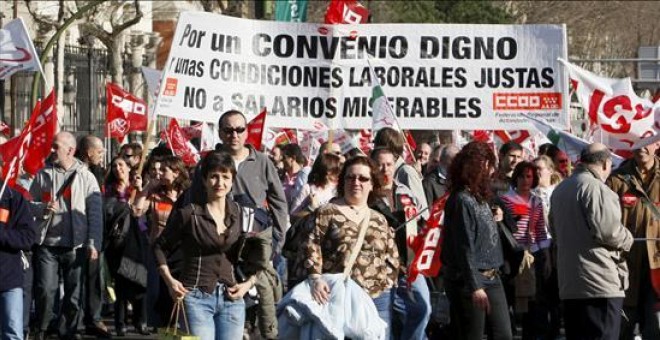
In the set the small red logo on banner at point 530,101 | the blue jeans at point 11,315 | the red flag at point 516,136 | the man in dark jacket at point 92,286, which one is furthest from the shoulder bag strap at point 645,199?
the red flag at point 516,136

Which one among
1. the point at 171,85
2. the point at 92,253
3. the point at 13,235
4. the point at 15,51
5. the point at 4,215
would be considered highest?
the point at 15,51

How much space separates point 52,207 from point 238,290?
206 inches

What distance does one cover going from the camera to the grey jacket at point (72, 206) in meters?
15.0

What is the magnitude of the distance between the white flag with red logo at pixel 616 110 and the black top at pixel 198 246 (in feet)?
15.2

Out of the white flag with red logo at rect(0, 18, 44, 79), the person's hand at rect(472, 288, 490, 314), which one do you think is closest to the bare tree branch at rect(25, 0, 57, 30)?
the white flag with red logo at rect(0, 18, 44, 79)

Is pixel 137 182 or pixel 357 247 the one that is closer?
pixel 357 247

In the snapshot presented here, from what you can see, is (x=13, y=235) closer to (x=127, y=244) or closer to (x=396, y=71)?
(x=127, y=244)

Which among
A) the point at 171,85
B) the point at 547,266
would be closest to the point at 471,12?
the point at 171,85

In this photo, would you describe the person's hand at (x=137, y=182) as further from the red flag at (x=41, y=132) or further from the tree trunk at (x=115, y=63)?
the tree trunk at (x=115, y=63)

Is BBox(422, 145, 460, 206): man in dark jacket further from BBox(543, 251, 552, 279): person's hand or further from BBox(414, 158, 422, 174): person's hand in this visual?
BBox(543, 251, 552, 279): person's hand

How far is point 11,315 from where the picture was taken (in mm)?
11430

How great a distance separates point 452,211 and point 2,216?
2.83 m

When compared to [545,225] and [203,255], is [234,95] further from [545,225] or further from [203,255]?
[203,255]

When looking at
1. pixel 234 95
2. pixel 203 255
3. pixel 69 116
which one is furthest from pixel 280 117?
pixel 69 116
